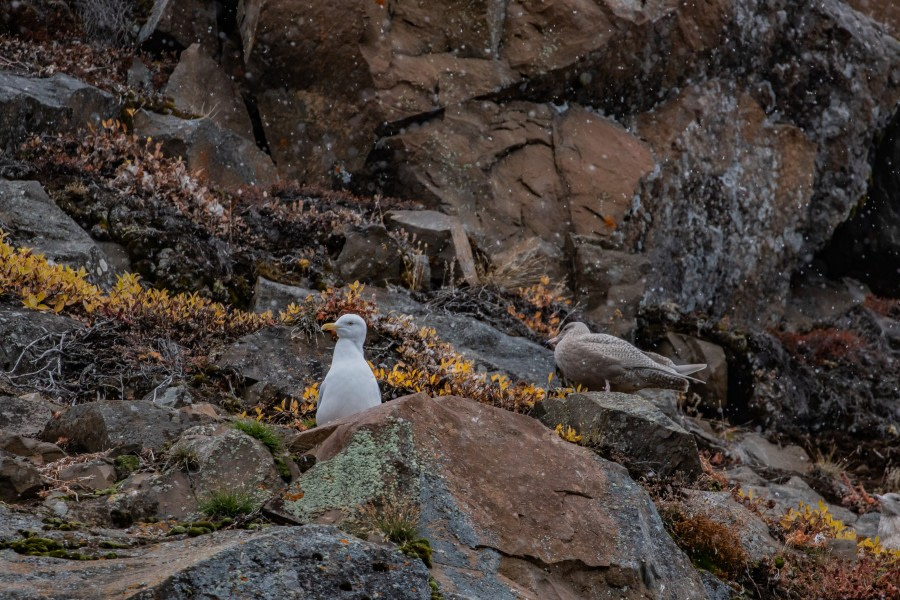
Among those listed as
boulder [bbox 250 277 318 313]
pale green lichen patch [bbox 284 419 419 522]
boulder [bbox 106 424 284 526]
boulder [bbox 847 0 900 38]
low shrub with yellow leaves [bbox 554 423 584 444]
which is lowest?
boulder [bbox 250 277 318 313]

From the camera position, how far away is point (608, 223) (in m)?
14.2

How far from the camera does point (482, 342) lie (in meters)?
10.1

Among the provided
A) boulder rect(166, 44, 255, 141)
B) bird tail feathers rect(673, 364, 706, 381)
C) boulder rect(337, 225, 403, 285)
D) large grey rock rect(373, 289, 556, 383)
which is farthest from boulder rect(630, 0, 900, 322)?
boulder rect(166, 44, 255, 141)

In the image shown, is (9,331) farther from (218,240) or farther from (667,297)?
(667,297)

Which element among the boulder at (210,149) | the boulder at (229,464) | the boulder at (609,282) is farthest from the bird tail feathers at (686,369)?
the boulder at (210,149)

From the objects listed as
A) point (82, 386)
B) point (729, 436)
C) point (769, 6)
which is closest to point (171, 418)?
point (82, 386)

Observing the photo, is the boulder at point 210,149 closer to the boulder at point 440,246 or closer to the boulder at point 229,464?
the boulder at point 440,246

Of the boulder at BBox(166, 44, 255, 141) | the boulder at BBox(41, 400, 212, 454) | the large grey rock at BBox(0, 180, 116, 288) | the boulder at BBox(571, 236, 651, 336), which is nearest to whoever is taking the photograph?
the boulder at BBox(41, 400, 212, 454)

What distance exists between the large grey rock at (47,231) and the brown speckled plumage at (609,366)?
4248 millimetres

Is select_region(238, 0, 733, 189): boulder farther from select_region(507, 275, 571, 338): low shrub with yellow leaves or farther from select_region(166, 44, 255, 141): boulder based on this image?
select_region(507, 275, 571, 338): low shrub with yellow leaves

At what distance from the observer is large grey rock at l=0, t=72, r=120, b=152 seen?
35.5ft

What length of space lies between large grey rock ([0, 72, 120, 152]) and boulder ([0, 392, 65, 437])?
501cm

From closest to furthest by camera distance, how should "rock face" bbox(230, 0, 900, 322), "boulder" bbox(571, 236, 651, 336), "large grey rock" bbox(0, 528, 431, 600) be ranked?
"large grey rock" bbox(0, 528, 431, 600) → "boulder" bbox(571, 236, 651, 336) → "rock face" bbox(230, 0, 900, 322)

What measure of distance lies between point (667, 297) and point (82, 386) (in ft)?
29.9
